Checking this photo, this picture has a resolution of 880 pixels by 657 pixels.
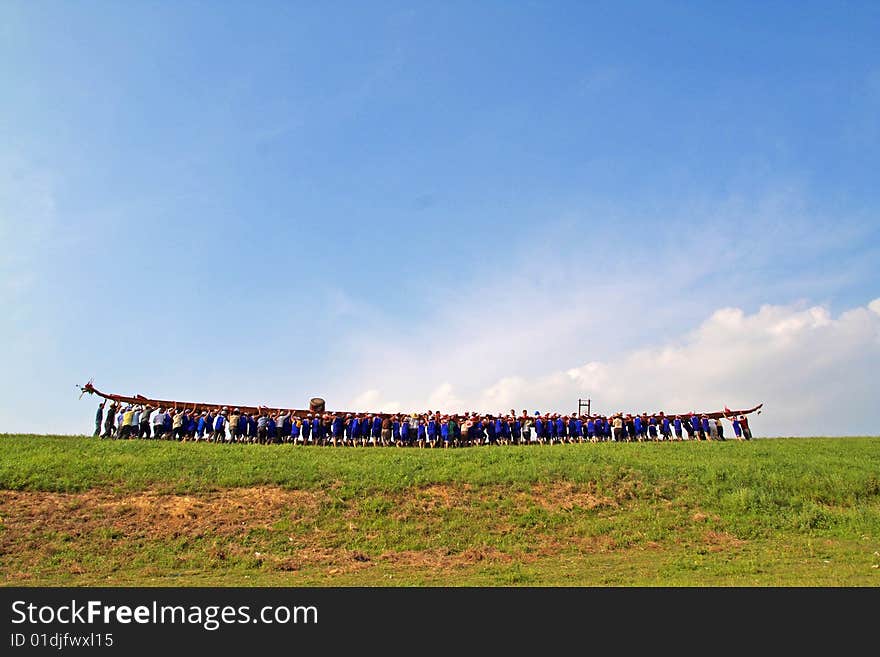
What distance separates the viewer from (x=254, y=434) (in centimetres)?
3303

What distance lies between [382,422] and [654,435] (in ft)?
55.0

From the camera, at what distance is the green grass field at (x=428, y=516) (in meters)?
16.8

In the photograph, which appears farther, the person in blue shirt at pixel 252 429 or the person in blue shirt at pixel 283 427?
the person in blue shirt at pixel 283 427

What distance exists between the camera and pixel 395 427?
113 feet

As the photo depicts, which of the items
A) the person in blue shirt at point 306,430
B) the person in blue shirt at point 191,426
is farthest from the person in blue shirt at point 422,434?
the person in blue shirt at point 191,426

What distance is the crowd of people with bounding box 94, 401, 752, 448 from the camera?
31.8 m

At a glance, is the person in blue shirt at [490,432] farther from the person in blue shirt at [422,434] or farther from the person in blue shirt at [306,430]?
the person in blue shirt at [306,430]

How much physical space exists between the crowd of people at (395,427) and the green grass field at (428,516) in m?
2.79

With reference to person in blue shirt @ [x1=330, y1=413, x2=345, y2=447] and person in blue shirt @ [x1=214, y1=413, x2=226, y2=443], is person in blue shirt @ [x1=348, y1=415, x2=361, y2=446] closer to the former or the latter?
person in blue shirt @ [x1=330, y1=413, x2=345, y2=447]

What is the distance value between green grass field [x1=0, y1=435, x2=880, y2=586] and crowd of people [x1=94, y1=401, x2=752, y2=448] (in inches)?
110

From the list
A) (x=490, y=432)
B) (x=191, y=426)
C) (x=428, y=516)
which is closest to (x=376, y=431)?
(x=490, y=432)

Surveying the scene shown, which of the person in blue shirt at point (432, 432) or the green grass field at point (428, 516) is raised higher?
the person in blue shirt at point (432, 432)
